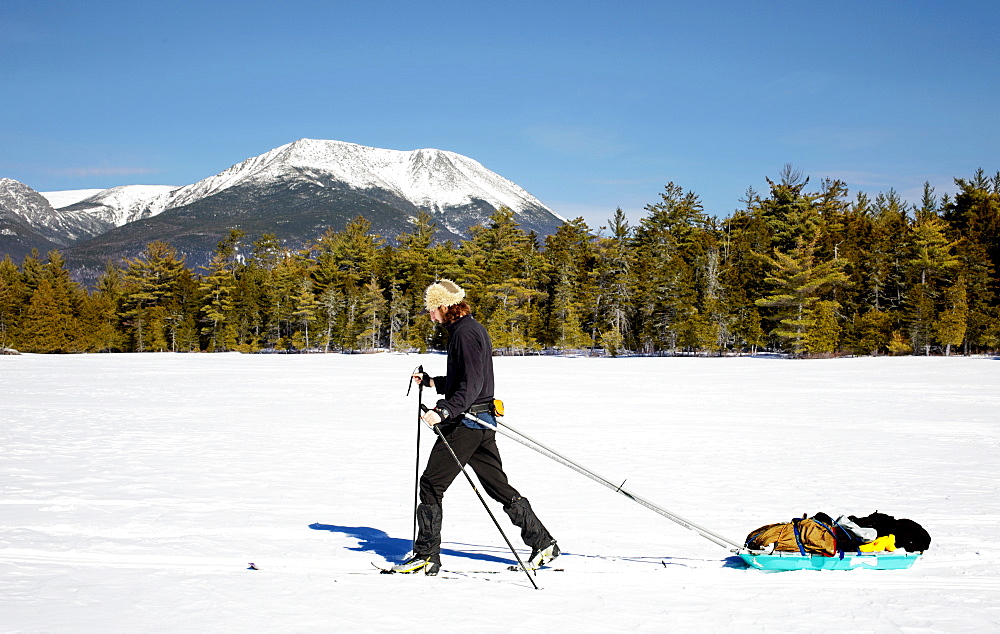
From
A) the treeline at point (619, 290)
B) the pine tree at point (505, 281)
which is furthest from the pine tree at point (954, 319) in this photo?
the pine tree at point (505, 281)

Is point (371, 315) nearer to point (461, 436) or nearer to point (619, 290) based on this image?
point (619, 290)

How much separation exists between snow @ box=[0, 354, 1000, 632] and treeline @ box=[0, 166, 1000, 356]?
3595 centimetres

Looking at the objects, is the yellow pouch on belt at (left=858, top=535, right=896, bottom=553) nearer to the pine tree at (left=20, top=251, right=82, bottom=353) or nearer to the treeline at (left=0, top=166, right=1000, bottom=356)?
the treeline at (left=0, top=166, right=1000, bottom=356)

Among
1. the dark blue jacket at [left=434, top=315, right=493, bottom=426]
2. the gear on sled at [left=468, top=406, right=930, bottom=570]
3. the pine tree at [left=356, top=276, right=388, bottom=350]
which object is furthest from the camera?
the pine tree at [left=356, top=276, right=388, bottom=350]

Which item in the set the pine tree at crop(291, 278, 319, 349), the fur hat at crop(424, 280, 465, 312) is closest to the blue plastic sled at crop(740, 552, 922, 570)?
the fur hat at crop(424, 280, 465, 312)

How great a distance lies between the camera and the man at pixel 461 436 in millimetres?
5090

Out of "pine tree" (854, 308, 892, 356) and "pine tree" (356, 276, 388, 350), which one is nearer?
"pine tree" (854, 308, 892, 356)

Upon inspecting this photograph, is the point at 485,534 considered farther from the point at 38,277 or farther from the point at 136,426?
the point at 38,277

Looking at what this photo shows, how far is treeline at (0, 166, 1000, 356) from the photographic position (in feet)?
160

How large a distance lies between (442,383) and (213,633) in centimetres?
224

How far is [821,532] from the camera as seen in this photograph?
5352mm

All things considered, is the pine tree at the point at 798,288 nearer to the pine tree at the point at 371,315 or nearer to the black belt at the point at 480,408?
the pine tree at the point at 371,315

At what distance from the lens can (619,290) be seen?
5831 cm

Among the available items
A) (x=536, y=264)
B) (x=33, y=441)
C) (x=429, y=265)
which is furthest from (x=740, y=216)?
(x=33, y=441)
